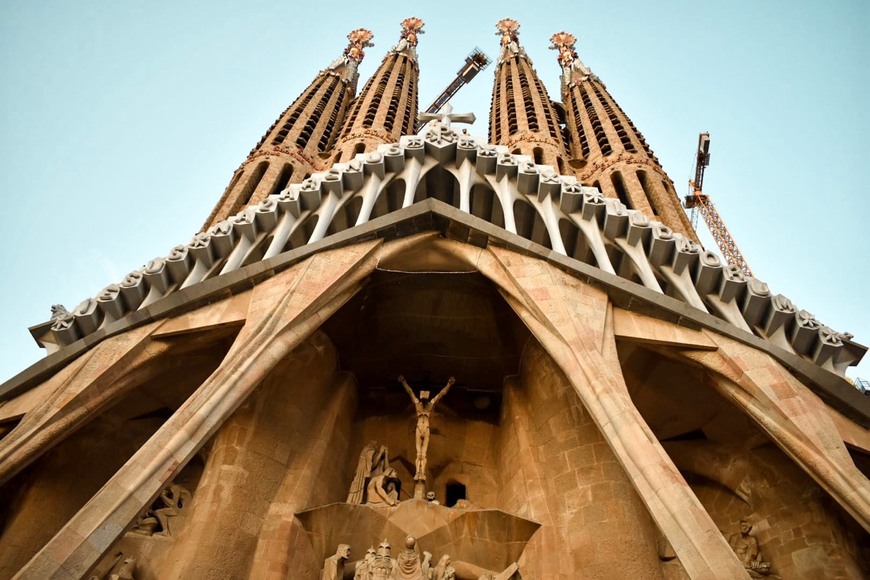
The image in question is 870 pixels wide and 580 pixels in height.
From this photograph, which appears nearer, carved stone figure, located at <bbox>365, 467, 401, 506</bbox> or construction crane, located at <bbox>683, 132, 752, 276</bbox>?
carved stone figure, located at <bbox>365, 467, 401, 506</bbox>

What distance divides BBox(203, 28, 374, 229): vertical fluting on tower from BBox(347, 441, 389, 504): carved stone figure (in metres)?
8.18

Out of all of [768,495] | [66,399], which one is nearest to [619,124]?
[768,495]

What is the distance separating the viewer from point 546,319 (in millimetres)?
7844

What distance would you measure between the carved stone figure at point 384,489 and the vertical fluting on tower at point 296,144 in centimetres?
880

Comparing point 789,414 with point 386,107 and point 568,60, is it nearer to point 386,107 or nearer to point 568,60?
point 386,107

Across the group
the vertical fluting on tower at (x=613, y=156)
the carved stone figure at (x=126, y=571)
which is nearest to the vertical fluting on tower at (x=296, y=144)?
the vertical fluting on tower at (x=613, y=156)

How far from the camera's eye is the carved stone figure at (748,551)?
8055 millimetres

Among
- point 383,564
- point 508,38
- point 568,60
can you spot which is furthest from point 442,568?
point 508,38

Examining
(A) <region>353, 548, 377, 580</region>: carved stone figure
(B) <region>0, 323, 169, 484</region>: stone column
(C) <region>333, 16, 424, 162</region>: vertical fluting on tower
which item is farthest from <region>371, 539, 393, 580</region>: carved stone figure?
(C) <region>333, 16, 424, 162</region>: vertical fluting on tower

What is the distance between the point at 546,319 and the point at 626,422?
189 cm

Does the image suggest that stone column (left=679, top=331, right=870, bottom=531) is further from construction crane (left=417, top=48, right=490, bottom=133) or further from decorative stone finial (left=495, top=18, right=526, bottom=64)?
construction crane (left=417, top=48, right=490, bottom=133)

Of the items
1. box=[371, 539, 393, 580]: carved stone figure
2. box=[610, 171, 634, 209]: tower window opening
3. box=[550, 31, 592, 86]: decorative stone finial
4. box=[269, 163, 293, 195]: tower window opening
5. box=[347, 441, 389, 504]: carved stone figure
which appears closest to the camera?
box=[371, 539, 393, 580]: carved stone figure

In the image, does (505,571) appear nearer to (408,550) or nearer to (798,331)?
(408,550)

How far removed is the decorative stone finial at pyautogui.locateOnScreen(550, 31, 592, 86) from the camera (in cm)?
2827
